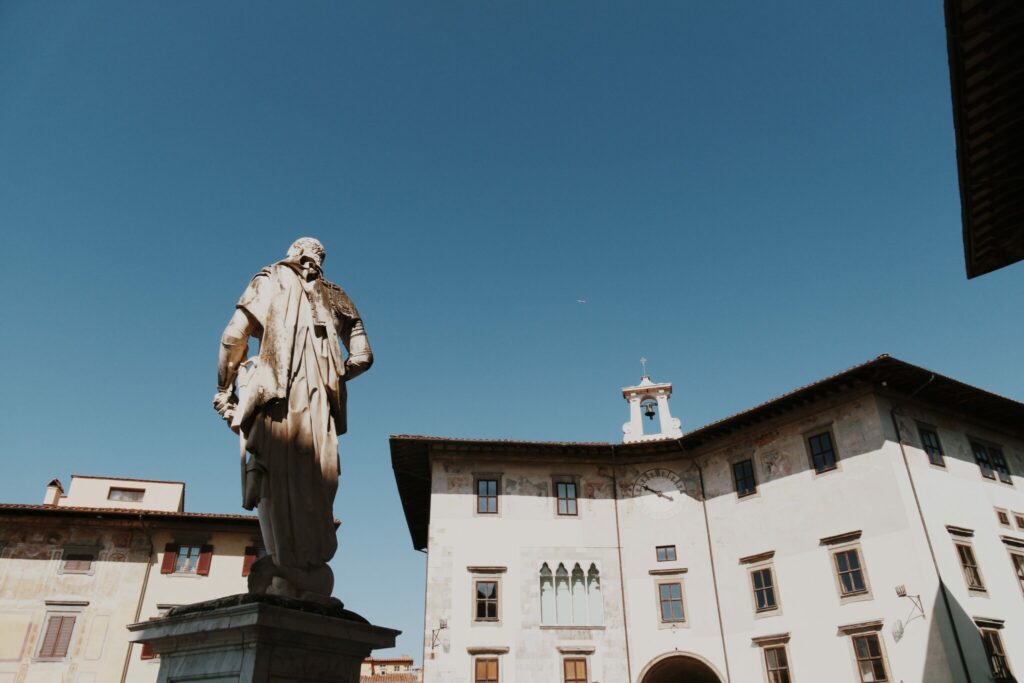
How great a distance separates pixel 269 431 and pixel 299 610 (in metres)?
1.16

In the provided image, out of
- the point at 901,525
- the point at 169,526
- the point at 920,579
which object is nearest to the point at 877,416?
the point at 901,525

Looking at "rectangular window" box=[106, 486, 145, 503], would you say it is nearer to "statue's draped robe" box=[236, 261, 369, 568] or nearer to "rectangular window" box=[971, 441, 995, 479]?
"statue's draped robe" box=[236, 261, 369, 568]

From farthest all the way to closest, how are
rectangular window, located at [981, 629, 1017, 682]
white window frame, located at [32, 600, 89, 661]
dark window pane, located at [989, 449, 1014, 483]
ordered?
white window frame, located at [32, 600, 89, 661] < dark window pane, located at [989, 449, 1014, 483] < rectangular window, located at [981, 629, 1017, 682]

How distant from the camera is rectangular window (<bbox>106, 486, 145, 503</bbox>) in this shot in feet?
114

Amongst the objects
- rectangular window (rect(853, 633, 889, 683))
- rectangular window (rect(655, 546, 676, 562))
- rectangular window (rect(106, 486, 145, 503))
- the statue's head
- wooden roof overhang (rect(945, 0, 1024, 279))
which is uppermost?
rectangular window (rect(106, 486, 145, 503))

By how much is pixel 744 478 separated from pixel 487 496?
963 cm

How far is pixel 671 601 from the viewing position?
24.5 m

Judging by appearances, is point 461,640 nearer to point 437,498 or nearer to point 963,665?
point 437,498

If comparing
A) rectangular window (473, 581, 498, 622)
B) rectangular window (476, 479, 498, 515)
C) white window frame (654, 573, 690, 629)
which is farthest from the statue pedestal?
white window frame (654, 573, 690, 629)

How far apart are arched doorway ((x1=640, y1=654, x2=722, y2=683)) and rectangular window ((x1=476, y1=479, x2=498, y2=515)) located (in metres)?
7.76

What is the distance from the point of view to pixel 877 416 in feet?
71.4

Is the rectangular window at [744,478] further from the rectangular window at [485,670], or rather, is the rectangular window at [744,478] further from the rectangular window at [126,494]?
the rectangular window at [126,494]

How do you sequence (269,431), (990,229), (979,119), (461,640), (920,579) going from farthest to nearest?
1. (461,640)
2. (920,579)
3. (990,229)
4. (979,119)
5. (269,431)

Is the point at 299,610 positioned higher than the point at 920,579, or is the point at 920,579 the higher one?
the point at 920,579
